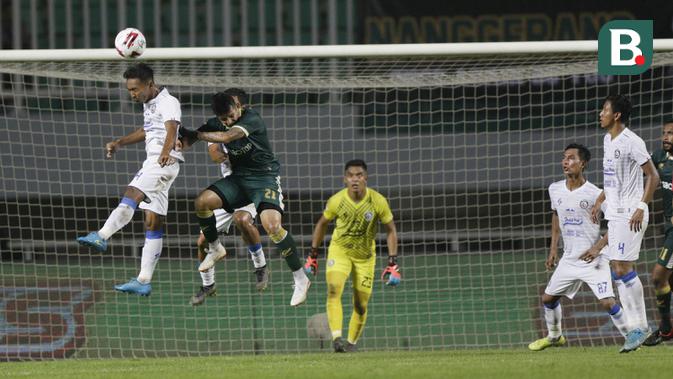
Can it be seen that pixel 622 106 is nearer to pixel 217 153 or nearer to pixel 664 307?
pixel 664 307

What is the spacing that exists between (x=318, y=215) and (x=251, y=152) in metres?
5.73

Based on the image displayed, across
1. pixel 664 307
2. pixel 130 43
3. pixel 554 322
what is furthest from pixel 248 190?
pixel 664 307

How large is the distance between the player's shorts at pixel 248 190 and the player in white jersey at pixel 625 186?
2.76m

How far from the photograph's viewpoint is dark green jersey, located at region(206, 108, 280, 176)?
10.4 metres

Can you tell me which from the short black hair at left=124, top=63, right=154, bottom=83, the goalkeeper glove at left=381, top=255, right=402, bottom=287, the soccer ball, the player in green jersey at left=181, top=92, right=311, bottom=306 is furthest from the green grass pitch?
the soccer ball

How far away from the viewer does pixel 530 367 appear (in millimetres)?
9734

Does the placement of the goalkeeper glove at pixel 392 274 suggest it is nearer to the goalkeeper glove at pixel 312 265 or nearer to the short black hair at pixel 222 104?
the goalkeeper glove at pixel 312 265

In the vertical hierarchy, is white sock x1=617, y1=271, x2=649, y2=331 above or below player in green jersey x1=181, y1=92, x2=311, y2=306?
below

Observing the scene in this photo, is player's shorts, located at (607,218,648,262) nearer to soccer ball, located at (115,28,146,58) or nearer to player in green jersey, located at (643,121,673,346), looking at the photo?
player in green jersey, located at (643,121,673,346)

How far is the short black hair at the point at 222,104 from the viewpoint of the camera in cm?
1022

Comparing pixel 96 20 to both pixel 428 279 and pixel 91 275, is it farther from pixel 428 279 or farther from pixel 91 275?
pixel 428 279

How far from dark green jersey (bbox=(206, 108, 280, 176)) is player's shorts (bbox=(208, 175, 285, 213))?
0.05m

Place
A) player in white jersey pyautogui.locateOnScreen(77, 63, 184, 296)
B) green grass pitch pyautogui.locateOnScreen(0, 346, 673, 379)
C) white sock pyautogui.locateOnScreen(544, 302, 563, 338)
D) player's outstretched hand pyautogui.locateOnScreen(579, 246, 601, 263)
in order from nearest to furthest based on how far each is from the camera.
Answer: green grass pitch pyautogui.locateOnScreen(0, 346, 673, 379)
player in white jersey pyautogui.locateOnScreen(77, 63, 184, 296)
player's outstretched hand pyautogui.locateOnScreen(579, 246, 601, 263)
white sock pyautogui.locateOnScreen(544, 302, 563, 338)

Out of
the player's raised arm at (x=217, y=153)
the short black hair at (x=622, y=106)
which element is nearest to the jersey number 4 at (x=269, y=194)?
the player's raised arm at (x=217, y=153)
